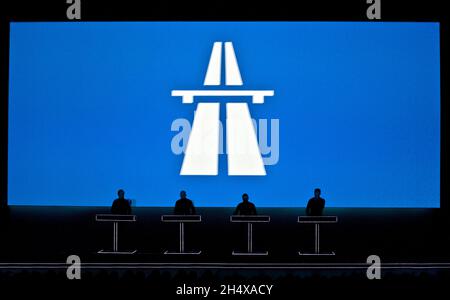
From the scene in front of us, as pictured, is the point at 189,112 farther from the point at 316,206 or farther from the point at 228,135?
the point at 316,206

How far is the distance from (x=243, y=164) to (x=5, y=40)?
3.82 metres

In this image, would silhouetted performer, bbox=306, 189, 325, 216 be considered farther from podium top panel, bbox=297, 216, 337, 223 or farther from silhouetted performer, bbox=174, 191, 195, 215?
silhouetted performer, bbox=174, 191, 195, 215

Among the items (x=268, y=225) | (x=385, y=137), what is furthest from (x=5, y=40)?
(x=385, y=137)

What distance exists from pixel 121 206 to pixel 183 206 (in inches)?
33.0

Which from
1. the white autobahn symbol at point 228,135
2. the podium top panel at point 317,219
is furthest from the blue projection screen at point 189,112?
the podium top panel at point 317,219

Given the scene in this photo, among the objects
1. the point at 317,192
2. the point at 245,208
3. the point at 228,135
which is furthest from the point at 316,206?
the point at 228,135

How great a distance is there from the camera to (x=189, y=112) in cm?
777

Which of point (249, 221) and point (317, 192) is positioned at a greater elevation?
point (317, 192)

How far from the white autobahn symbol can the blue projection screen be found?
0.05ft

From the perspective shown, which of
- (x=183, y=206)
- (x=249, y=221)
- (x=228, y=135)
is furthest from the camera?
(x=228, y=135)
